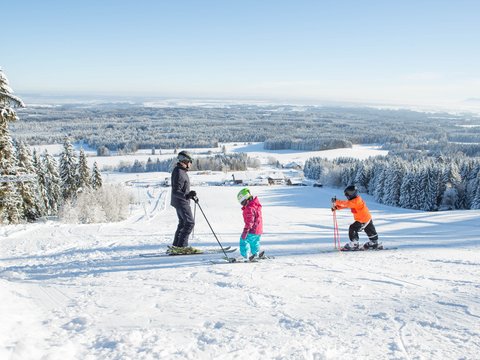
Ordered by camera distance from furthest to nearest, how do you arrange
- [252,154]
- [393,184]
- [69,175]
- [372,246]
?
[252,154] < [393,184] < [69,175] < [372,246]

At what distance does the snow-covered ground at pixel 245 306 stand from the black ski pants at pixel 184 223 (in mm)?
605

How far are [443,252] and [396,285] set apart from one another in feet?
13.3

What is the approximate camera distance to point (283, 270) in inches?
286

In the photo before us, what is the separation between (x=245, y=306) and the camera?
17.1 ft

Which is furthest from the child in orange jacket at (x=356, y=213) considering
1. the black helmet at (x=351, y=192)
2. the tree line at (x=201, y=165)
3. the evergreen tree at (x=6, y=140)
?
the tree line at (x=201, y=165)

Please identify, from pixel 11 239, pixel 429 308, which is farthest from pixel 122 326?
pixel 11 239

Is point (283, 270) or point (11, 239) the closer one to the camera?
point (283, 270)

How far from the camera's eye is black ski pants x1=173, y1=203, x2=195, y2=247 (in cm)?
898

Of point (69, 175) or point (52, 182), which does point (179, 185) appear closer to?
point (69, 175)

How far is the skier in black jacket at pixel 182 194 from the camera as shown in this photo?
869 cm

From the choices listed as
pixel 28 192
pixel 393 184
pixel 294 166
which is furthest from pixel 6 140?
pixel 294 166

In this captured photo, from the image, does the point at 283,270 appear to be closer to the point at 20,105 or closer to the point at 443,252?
the point at 443,252

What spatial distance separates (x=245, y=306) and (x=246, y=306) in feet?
0.05

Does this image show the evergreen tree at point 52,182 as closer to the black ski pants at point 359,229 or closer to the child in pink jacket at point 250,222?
the child in pink jacket at point 250,222
